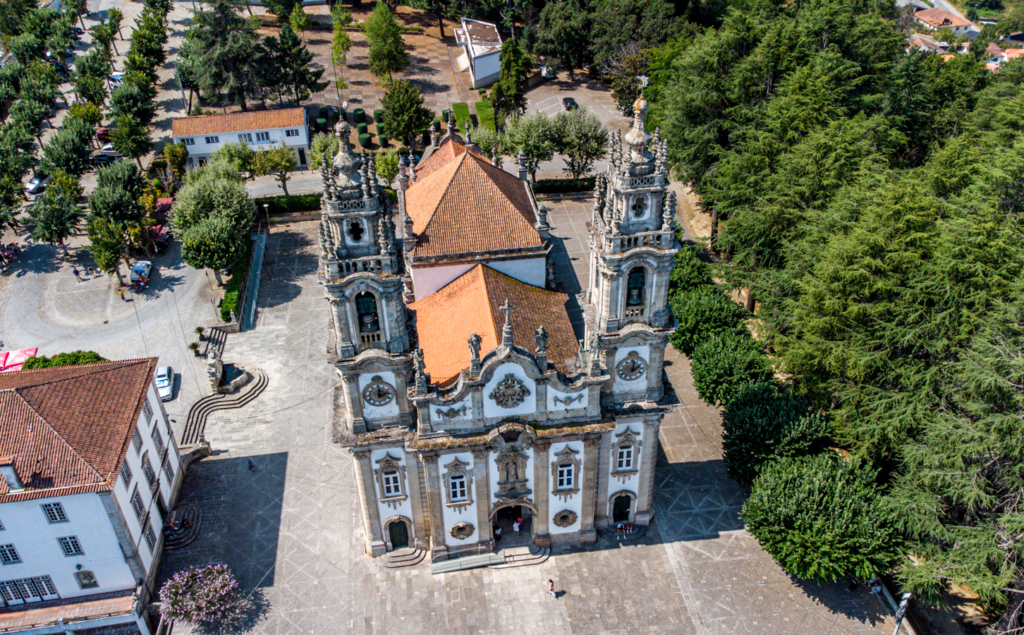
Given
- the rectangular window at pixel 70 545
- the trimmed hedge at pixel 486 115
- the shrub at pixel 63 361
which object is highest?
the trimmed hedge at pixel 486 115

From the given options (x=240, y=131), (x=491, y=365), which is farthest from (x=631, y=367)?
(x=240, y=131)

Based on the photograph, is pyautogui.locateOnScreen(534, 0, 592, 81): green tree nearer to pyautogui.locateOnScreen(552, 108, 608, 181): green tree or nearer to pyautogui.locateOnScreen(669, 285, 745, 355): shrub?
pyautogui.locateOnScreen(552, 108, 608, 181): green tree

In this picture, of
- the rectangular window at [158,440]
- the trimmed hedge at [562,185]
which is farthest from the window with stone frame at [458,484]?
the trimmed hedge at [562,185]

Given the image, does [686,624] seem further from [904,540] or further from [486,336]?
[486,336]

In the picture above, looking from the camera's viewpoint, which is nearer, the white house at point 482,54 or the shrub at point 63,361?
the shrub at point 63,361

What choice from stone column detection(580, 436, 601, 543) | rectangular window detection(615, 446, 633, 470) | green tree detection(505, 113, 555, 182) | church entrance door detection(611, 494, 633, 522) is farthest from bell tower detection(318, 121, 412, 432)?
green tree detection(505, 113, 555, 182)

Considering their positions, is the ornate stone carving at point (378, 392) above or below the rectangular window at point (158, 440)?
above

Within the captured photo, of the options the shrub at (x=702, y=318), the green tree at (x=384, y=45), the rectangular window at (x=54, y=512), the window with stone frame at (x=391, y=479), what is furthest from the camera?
the green tree at (x=384, y=45)

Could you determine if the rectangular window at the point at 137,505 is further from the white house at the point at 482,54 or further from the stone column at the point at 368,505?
the white house at the point at 482,54
